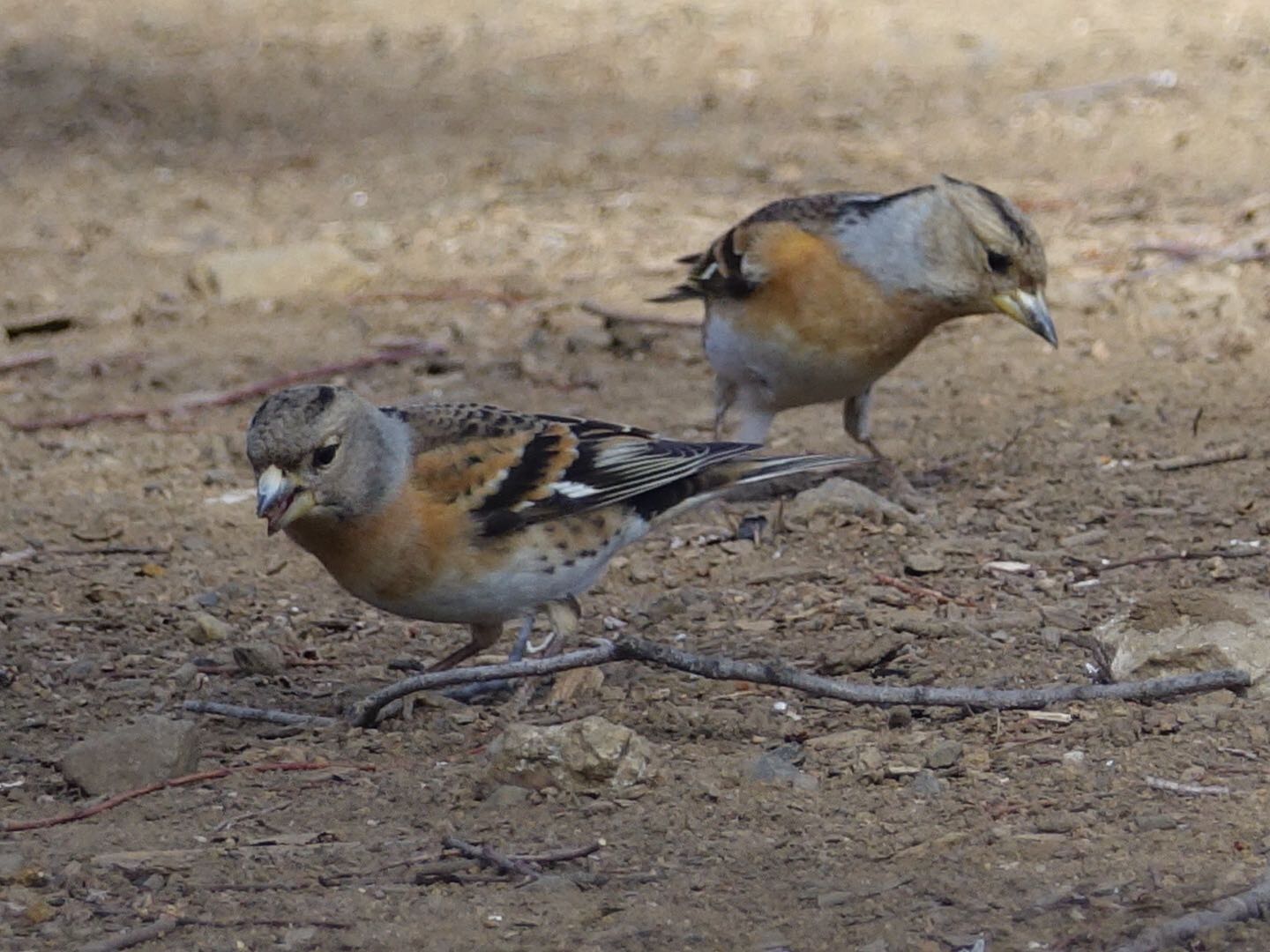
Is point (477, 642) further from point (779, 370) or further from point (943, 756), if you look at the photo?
point (779, 370)

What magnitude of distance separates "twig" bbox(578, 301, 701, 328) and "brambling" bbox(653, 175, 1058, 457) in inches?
61.8

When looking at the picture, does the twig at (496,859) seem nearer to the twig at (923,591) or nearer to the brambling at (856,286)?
the twig at (923,591)

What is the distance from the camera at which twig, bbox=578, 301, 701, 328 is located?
8969 millimetres

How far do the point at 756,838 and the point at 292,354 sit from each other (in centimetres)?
516

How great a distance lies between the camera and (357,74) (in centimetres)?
1311

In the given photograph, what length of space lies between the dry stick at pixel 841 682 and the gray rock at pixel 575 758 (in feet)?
0.59

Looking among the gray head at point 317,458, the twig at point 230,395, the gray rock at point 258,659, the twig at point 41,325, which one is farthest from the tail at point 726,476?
the twig at point 41,325

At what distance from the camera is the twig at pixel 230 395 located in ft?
26.2

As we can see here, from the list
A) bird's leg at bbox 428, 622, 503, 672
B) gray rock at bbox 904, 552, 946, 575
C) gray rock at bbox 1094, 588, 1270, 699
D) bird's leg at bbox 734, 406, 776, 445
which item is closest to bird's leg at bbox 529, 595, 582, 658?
bird's leg at bbox 428, 622, 503, 672

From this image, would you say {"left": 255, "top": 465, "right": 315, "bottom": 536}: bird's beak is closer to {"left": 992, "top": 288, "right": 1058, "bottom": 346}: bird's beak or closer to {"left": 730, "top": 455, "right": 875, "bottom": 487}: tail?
{"left": 730, "top": 455, "right": 875, "bottom": 487}: tail

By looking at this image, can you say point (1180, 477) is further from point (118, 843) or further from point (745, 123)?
point (745, 123)

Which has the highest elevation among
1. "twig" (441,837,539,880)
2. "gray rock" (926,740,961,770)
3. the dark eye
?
the dark eye

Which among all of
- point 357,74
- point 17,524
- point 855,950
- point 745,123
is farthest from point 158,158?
point 855,950

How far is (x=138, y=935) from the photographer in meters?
3.69
